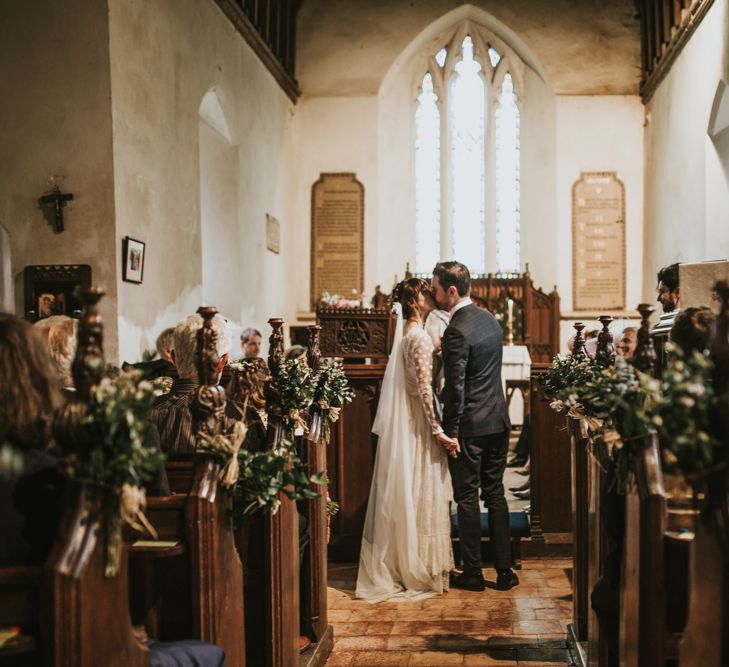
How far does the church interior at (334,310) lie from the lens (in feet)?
6.55

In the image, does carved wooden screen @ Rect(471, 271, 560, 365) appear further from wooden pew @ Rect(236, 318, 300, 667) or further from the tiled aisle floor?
wooden pew @ Rect(236, 318, 300, 667)

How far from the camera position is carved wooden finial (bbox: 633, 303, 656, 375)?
245 centimetres

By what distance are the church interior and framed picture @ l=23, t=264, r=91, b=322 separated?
3 cm

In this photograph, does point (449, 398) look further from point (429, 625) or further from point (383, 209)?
point (383, 209)

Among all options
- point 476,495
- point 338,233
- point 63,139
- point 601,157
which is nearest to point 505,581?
point 476,495

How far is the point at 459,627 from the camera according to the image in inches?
166

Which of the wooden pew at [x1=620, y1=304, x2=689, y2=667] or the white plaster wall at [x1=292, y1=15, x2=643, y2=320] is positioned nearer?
the wooden pew at [x1=620, y1=304, x2=689, y2=667]

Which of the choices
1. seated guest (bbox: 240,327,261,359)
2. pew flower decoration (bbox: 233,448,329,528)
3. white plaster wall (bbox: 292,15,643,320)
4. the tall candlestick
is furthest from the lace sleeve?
white plaster wall (bbox: 292,15,643,320)

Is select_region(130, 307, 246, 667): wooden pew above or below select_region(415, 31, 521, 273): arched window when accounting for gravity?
below

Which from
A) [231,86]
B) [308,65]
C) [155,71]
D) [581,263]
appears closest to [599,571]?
[155,71]

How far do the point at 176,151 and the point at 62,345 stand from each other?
5.25 meters

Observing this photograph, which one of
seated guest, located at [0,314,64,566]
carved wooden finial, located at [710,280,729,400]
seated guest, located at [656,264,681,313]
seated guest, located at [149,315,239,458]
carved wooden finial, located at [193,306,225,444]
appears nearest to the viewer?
seated guest, located at [0,314,64,566]

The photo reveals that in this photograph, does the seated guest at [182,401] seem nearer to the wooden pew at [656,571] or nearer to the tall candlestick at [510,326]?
the wooden pew at [656,571]

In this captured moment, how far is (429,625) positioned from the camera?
13.9 ft
